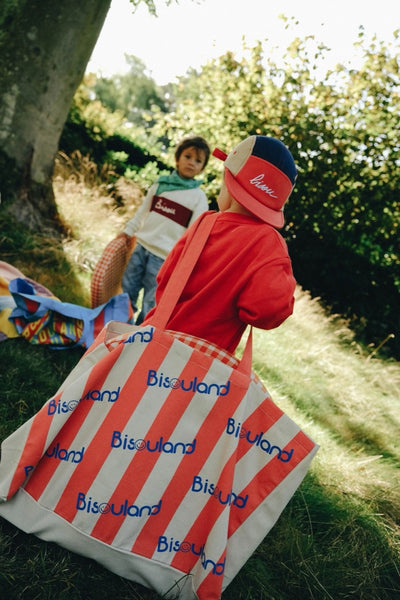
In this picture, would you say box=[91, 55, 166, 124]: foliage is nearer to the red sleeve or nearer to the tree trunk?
the tree trunk

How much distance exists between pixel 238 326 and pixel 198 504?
0.68 metres

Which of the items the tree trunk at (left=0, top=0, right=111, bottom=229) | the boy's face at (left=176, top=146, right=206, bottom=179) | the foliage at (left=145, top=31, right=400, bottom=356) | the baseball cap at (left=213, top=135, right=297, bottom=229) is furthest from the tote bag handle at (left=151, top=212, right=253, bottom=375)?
the foliage at (left=145, top=31, right=400, bottom=356)

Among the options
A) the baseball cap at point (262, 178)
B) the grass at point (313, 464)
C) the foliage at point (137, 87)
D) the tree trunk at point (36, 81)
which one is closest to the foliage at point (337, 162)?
the grass at point (313, 464)

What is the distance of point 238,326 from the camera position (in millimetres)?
1656

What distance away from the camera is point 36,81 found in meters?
4.28

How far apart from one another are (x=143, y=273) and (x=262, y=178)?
223 cm

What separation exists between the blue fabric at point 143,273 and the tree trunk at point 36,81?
1.73 metres

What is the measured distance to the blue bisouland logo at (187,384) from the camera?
139 centimetres

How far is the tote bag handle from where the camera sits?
1453 millimetres

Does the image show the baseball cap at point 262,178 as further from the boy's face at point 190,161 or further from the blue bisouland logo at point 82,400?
the boy's face at point 190,161

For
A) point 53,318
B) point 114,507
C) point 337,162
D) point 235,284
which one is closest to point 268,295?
point 235,284

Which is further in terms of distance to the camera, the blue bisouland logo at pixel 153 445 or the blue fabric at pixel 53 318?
the blue fabric at pixel 53 318

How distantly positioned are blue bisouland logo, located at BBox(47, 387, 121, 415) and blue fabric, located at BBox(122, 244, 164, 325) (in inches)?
82.8

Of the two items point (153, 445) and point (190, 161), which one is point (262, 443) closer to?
point (153, 445)
